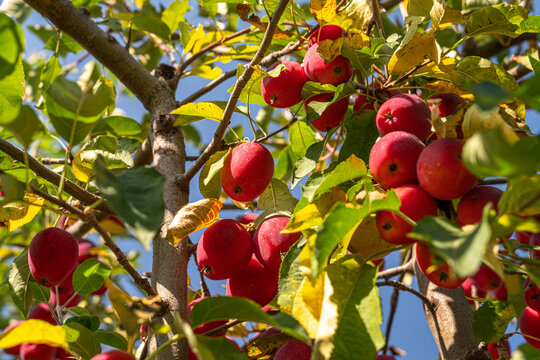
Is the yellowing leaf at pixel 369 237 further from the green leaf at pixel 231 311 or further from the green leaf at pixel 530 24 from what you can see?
the green leaf at pixel 530 24

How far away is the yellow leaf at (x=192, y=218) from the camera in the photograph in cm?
113

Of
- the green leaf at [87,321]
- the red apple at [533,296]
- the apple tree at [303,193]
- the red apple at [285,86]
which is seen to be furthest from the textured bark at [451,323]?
the green leaf at [87,321]

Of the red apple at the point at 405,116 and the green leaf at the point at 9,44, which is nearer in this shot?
the green leaf at the point at 9,44

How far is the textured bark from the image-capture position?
1.37m

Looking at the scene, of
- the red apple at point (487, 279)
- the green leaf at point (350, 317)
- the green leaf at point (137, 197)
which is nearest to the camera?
the green leaf at point (137, 197)

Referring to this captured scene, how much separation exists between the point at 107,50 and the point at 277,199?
0.86m

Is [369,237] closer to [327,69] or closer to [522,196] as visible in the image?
[522,196]

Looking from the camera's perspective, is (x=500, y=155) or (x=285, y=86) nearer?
(x=500, y=155)

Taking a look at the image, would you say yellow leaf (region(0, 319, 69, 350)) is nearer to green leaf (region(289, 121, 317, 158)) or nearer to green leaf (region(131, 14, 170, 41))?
green leaf (region(289, 121, 317, 158))

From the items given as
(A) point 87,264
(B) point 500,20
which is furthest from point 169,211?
(B) point 500,20

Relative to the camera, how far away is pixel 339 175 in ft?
2.91

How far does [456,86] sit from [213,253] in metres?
0.74

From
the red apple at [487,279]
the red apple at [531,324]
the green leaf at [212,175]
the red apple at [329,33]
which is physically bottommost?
the red apple at [531,324]

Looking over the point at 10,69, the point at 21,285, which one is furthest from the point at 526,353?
the point at 21,285
